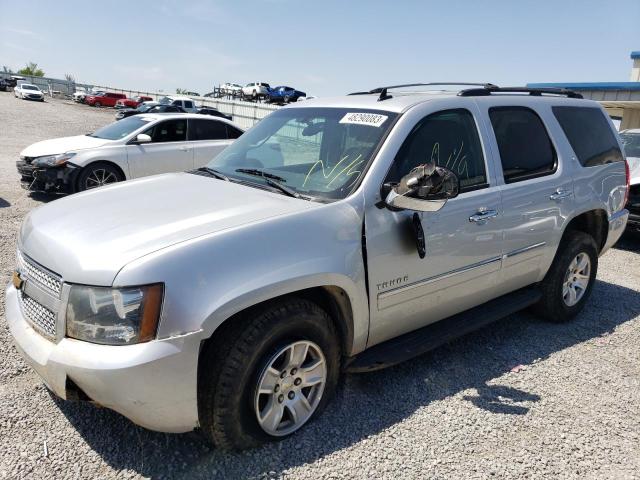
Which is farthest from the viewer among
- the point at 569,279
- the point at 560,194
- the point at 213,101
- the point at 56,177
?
the point at 213,101

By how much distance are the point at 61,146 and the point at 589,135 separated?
8.13 m

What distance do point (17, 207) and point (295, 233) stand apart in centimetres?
701

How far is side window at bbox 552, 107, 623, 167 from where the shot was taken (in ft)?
14.4

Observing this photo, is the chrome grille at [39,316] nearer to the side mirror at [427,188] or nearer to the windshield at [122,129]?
the side mirror at [427,188]

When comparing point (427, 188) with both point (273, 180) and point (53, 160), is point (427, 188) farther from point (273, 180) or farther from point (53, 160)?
point (53, 160)

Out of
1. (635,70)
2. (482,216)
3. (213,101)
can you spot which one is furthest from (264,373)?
(213,101)

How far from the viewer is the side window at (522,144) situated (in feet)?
12.2

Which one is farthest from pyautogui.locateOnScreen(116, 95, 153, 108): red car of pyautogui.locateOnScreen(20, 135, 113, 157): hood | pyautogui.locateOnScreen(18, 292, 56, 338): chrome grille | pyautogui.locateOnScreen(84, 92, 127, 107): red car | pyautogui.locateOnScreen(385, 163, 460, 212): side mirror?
pyautogui.locateOnScreen(385, 163, 460, 212): side mirror

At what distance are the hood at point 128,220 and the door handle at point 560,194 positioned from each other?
7.46ft

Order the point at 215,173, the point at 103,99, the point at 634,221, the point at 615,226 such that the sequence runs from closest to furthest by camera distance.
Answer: the point at 215,173
the point at 615,226
the point at 634,221
the point at 103,99

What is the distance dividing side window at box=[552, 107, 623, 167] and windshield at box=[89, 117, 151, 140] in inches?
282

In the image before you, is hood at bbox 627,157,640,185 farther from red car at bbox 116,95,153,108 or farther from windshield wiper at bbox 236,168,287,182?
red car at bbox 116,95,153,108

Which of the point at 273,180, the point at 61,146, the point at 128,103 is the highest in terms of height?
the point at 128,103

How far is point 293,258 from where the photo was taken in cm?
254
